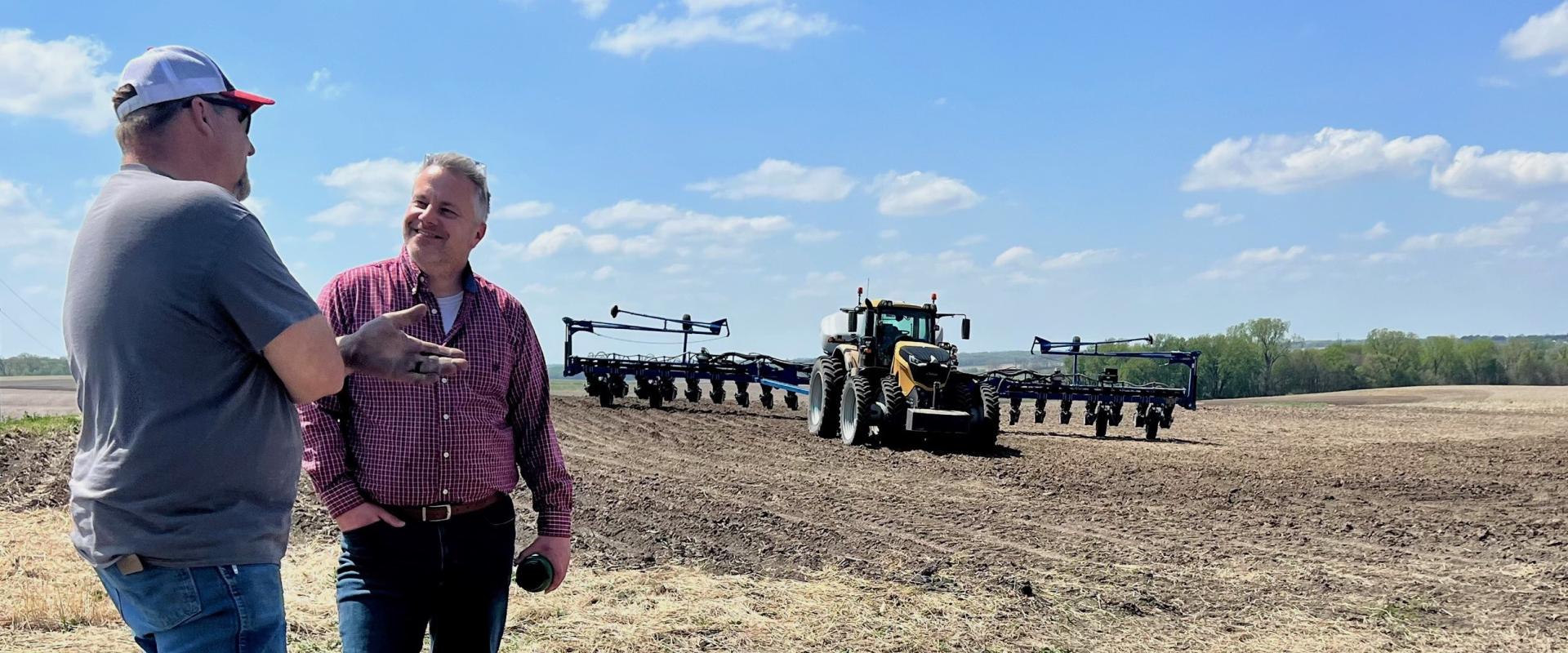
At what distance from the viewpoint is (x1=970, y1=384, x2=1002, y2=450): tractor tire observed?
14.1 m

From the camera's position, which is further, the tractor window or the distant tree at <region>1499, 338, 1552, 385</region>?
the distant tree at <region>1499, 338, 1552, 385</region>

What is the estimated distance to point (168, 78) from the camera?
78.7 inches

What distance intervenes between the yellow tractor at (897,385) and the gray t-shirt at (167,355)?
12.1 meters

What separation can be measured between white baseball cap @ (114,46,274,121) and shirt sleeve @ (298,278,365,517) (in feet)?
2.02

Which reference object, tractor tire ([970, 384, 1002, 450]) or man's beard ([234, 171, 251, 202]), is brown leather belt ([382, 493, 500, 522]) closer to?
man's beard ([234, 171, 251, 202])

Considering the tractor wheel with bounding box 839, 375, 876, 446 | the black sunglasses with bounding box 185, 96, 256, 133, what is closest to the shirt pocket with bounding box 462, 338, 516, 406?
the black sunglasses with bounding box 185, 96, 256, 133

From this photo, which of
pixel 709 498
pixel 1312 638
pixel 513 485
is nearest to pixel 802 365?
pixel 709 498

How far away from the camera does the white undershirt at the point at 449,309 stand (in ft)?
8.95

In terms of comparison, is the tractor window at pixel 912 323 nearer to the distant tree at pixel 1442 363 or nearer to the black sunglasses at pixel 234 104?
the black sunglasses at pixel 234 104

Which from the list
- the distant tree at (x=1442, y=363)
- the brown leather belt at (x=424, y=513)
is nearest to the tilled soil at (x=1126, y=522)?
the brown leather belt at (x=424, y=513)

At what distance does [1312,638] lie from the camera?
17.5ft

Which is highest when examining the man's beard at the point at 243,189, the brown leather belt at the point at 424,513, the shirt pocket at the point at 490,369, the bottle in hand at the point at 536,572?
the man's beard at the point at 243,189

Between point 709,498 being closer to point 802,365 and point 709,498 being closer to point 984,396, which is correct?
point 984,396

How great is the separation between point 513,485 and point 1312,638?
4.14 meters
